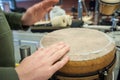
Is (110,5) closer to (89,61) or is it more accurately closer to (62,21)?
(62,21)

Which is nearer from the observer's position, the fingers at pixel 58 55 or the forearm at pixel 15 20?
the fingers at pixel 58 55

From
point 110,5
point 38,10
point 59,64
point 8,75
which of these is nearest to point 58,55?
point 59,64

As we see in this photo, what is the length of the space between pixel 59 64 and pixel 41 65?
69 millimetres

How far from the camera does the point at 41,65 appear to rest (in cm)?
62

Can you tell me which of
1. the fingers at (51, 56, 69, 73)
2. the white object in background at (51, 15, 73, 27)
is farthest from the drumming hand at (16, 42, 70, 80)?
the white object in background at (51, 15, 73, 27)

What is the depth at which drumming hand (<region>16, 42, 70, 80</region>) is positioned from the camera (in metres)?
0.60

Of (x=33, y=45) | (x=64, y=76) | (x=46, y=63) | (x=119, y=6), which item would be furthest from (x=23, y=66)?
(x=119, y=6)

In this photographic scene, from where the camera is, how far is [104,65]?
0.76m

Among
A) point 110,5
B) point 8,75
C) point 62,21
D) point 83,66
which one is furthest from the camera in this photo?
point 110,5

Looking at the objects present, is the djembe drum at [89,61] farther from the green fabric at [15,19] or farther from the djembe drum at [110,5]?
the djembe drum at [110,5]

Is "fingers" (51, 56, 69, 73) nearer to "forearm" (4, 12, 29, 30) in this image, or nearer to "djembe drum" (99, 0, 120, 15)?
"forearm" (4, 12, 29, 30)

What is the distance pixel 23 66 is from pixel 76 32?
1.52ft

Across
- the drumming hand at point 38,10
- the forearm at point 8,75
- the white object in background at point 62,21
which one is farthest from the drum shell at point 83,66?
the white object in background at point 62,21

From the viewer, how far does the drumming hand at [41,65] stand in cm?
60
